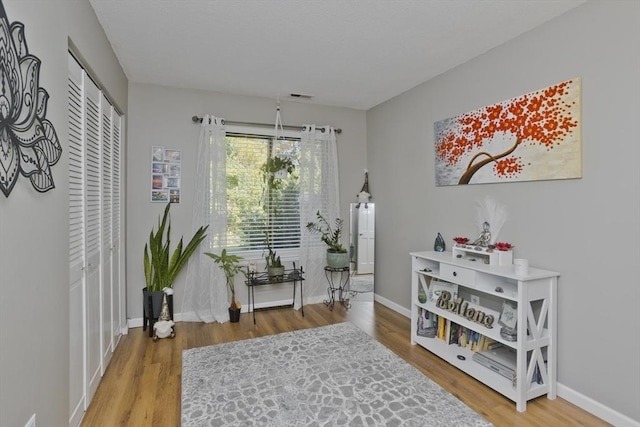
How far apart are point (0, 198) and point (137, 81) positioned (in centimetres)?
290

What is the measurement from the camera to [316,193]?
4.27m

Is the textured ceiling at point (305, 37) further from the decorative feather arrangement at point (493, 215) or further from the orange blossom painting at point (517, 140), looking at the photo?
the decorative feather arrangement at point (493, 215)

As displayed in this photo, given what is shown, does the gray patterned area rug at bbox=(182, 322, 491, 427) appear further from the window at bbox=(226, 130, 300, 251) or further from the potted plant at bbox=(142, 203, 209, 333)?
the window at bbox=(226, 130, 300, 251)

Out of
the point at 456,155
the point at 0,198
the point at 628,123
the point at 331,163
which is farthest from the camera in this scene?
the point at 331,163

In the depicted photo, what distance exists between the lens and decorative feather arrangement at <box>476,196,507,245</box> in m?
2.70

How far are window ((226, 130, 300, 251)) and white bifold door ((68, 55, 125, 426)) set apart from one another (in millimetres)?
1257

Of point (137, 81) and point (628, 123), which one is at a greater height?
point (137, 81)

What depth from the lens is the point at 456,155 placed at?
315 cm

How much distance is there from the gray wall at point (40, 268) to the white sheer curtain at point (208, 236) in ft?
5.89

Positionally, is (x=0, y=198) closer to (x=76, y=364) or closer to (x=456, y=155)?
(x=76, y=364)

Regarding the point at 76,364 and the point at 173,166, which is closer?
the point at 76,364

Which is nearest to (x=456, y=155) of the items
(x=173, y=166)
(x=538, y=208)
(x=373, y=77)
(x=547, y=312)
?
(x=538, y=208)

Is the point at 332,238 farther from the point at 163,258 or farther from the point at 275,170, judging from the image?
the point at 163,258

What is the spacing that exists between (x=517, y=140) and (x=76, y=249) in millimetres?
3140
